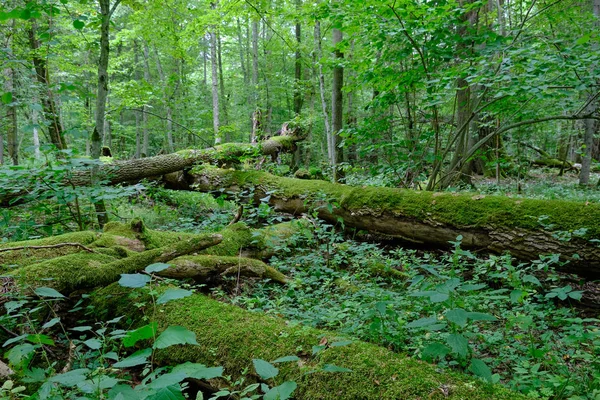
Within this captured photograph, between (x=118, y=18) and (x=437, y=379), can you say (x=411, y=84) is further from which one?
(x=118, y=18)

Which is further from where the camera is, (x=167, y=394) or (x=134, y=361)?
(x=134, y=361)

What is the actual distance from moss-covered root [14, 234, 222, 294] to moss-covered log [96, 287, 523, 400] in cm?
36

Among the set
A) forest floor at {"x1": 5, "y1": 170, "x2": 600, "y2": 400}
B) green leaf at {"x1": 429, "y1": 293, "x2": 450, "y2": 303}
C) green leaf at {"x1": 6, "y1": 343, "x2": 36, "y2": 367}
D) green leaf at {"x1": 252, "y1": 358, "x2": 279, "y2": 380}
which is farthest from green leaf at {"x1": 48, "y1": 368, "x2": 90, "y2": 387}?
green leaf at {"x1": 429, "y1": 293, "x2": 450, "y2": 303}

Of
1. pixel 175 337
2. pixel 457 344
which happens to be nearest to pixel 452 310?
pixel 457 344

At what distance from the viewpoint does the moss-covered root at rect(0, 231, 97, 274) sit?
3.16 meters

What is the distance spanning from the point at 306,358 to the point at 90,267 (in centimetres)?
233

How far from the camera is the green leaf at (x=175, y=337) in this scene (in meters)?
1.22

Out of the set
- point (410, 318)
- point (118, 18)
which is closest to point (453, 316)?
point (410, 318)

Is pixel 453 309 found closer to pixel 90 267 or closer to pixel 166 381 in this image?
pixel 166 381

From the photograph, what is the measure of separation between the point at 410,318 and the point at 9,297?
10.9ft

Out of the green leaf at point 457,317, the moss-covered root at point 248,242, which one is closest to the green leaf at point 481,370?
the green leaf at point 457,317

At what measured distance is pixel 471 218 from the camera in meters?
4.37

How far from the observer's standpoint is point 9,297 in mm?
2604

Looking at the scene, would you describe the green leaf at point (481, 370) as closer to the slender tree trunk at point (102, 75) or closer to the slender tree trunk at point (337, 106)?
the slender tree trunk at point (102, 75)
